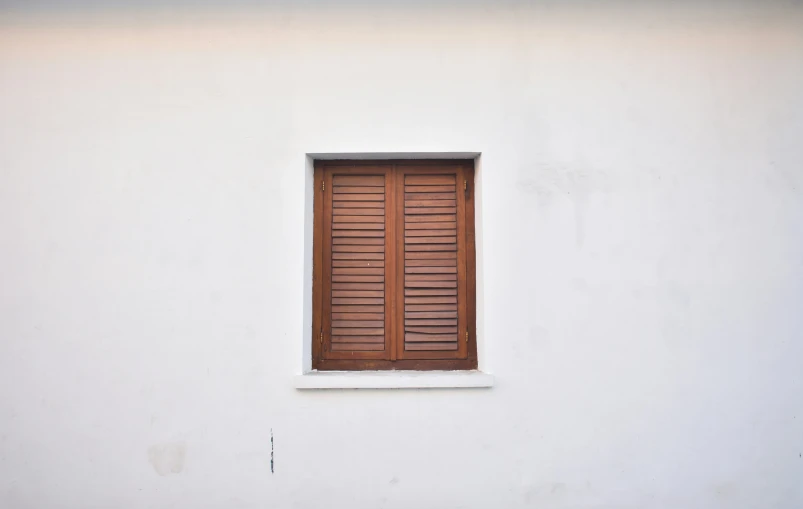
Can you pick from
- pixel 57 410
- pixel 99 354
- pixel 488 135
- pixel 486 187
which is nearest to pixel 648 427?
pixel 486 187

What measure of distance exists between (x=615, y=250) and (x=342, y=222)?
171cm

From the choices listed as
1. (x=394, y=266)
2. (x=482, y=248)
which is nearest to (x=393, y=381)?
(x=394, y=266)

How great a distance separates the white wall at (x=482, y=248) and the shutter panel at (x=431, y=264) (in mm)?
212

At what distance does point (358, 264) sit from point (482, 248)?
2.61 feet

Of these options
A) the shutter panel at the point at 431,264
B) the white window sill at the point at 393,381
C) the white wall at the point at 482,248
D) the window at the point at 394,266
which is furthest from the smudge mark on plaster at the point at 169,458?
the shutter panel at the point at 431,264

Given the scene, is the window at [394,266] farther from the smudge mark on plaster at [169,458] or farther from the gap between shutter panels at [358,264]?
the smudge mark on plaster at [169,458]

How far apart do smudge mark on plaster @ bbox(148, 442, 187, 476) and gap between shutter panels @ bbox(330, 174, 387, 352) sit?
1076mm

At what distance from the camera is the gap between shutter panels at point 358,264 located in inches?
131

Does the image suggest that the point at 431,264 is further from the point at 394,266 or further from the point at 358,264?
the point at 358,264

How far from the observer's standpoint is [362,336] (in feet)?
10.9

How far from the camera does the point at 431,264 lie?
3355 millimetres

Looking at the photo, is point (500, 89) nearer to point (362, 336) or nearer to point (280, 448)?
point (362, 336)

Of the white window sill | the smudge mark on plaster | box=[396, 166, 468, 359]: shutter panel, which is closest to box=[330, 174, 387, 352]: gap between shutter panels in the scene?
box=[396, 166, 468, 359]: shutter panel

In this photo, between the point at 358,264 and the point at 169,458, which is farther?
the point at 358,264
